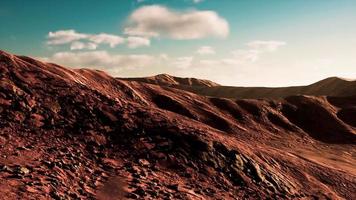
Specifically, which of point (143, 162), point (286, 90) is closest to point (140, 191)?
point (143, 162)

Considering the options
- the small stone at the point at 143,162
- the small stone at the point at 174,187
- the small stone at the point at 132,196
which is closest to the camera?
the small stone at the point at 132,196

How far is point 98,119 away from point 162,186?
7.30 metres

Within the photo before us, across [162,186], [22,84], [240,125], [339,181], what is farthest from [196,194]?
[240,125]

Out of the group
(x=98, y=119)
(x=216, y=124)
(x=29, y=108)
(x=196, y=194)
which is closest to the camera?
(x=196, y=194)

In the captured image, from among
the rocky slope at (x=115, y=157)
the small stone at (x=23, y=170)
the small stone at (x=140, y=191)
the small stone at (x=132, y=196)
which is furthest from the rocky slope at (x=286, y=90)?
the small stone at (x=23, y=170)

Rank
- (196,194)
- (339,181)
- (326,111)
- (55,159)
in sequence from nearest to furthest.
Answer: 1. (55,159)
2. (196,194)
3. (339,181)
4. (326,111)

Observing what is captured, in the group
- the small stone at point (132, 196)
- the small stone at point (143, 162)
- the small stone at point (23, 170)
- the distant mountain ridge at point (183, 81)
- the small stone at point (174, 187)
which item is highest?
the distant mountain ridge at point (183, 81)

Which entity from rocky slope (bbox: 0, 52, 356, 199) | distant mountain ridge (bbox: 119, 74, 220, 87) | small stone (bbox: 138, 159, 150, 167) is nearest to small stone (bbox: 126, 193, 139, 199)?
rocky slope (bbox: 0, 52, 356, 199)

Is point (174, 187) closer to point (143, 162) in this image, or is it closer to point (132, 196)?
point (143, 162)

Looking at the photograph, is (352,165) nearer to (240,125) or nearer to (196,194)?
(240,125)

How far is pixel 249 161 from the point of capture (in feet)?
80.2

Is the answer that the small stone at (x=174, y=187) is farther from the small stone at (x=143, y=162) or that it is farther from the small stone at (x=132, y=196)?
the small stone at (x=132, y=196)

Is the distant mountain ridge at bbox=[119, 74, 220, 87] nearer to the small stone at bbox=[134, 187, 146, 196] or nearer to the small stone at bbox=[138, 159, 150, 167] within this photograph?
the small stone at bbox=[138, 159, 150, 167]

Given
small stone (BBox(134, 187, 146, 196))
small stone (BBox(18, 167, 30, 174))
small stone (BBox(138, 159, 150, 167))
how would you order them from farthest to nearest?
small stone (BBox(138, 159, 150, 167))
small stone (BBox(134, 187, 146, 196))
small stone (BBox(18, 167, 30, 174))
